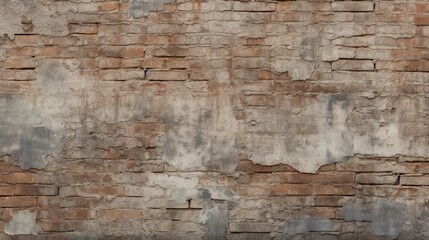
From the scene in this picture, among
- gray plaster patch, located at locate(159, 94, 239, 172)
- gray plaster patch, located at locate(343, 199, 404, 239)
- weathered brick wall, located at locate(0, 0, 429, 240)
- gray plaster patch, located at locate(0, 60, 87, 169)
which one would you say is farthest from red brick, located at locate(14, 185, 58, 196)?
gray plaster patch, located at locate(343, 199, 404, 239)

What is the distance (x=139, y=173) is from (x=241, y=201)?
0.66m

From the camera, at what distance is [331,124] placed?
3578mm

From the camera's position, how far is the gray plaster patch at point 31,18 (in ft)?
11.9

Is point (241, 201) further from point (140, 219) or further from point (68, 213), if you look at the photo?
point (68, 213)

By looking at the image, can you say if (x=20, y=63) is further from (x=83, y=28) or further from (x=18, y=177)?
(x=18, y=177)

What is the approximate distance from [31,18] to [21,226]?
4.29 ft

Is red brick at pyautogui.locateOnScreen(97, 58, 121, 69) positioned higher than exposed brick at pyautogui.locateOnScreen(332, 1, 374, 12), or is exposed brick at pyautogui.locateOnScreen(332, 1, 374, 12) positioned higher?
exposed brick at pyautogui.locateOnScreen(332, 1, 374, 12)

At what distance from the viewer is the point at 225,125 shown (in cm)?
359

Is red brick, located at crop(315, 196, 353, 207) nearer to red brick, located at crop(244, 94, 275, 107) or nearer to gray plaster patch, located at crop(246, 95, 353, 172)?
gray plaster patch, located at crop(246, 95, 353, 172)

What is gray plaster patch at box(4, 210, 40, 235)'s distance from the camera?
3.58 meters

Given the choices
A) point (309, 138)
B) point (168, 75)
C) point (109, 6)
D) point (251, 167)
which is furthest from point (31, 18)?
point (309, 138)

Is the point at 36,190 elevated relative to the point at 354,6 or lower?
lower

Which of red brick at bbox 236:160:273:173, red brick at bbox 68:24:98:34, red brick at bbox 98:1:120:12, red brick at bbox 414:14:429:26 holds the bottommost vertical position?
red brick at bbox 236:160:273:173

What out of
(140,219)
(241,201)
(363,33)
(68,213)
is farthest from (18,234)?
(363,33)
